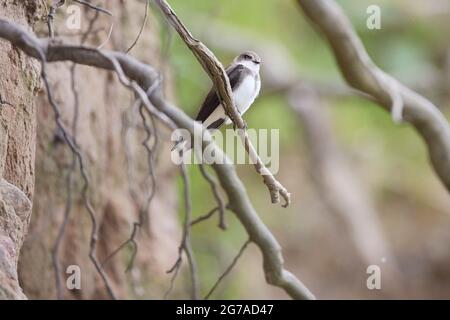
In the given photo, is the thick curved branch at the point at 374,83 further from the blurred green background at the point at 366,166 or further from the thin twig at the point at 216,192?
the blurred green background at the point at 366,166

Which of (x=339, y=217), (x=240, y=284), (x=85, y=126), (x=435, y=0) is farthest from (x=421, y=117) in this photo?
(x=435, y=0)

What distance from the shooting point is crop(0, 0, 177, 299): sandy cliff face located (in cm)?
389

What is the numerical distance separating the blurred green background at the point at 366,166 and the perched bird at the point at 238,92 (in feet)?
19.0

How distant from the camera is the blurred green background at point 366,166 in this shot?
36.7ft

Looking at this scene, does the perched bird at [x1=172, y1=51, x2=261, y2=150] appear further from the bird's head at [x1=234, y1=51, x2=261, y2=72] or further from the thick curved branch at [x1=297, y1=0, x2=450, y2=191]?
the thick curved branch at [x1=297, y1=0, x2=450, y2=191]

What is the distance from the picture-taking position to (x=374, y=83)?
5281 mm

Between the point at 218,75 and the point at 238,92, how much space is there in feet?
2.53

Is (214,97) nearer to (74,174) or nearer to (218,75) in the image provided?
(218,75)

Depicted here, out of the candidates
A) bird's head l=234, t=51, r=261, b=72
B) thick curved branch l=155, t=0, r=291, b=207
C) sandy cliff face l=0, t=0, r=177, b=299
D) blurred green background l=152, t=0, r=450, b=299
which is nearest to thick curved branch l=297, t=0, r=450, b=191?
bird's head l=234, t=51, r=261, b=72

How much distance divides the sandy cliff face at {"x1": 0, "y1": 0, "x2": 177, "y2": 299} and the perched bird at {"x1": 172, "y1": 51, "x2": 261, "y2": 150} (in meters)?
0.80

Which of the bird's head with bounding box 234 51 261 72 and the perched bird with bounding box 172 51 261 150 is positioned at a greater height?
the bird's head with bounding box 234 51 261 72

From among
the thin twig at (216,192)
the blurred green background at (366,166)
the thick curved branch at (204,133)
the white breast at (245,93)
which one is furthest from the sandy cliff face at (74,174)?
the blurred green background at (366,166)

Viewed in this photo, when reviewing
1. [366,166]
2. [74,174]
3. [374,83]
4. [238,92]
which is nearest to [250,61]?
[238,92]

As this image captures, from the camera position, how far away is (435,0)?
12.5m
